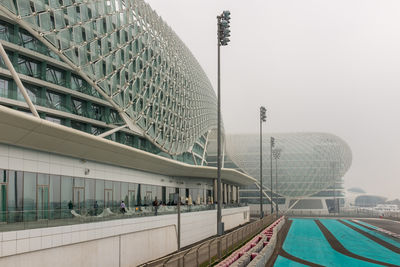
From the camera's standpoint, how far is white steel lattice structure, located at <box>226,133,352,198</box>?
482 ft

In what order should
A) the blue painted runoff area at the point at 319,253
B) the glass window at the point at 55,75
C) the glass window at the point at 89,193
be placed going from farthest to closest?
the glass window at the point at 55,75 → the glass window at the point at 89,193 → the blue painted runoff area at the point at 319,253

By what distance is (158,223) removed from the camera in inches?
1444

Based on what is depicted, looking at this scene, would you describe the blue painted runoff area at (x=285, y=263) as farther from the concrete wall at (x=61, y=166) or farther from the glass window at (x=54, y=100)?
the glass window at (x=54, y=100)

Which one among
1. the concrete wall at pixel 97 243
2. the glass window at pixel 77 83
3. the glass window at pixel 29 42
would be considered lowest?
the concrete wall at pixel 97 243

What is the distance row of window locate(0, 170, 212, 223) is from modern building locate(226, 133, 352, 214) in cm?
10719

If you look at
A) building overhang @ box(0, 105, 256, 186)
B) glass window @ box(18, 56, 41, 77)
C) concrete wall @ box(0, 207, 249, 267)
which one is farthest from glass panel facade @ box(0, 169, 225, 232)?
glass window @ box(18, 56, 41, 77)

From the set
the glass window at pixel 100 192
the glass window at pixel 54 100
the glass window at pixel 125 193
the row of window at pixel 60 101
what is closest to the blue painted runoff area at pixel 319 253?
the glass window at pixel 125 193

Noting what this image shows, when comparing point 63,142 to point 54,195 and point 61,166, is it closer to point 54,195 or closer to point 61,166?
point 61,166

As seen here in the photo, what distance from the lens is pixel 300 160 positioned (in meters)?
151

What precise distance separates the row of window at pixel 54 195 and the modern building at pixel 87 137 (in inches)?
2.7

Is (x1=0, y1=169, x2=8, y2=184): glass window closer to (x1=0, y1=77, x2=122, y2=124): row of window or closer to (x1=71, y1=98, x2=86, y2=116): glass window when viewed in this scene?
(x1=0, y1=77, x2=122, y2=124): row of window

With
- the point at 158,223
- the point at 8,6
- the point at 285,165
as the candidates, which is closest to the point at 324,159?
the point at 285,165

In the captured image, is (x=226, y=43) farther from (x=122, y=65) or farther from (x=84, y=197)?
(x=84, y=197)

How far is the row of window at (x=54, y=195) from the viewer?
23792mm
